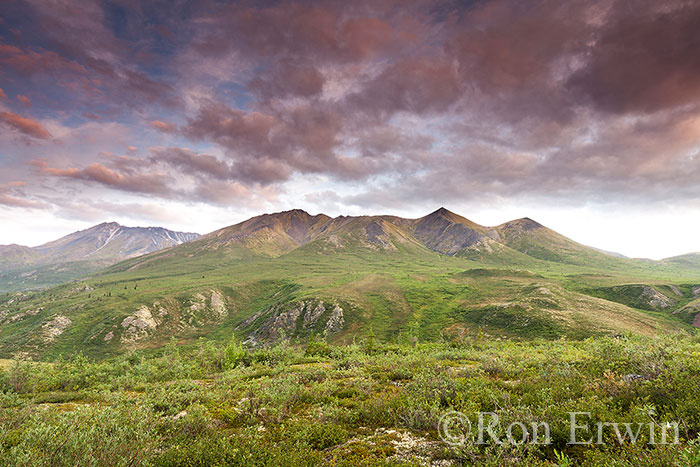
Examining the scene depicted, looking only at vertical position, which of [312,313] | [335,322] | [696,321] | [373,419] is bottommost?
[335,322]

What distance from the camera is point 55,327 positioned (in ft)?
357

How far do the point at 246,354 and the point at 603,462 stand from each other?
97.9ft

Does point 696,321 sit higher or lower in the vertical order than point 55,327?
higher

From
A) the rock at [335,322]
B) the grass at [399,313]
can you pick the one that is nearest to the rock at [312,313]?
the grass at [399,313]

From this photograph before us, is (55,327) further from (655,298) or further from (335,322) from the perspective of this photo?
(655,298)

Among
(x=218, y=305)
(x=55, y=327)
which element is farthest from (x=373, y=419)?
(x=55, y=327)

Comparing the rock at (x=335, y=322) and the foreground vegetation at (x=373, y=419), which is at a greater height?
the foreground vegetation at (x=373, y=419)

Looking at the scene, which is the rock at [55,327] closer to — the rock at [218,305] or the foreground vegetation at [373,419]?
the rock at [218,305]

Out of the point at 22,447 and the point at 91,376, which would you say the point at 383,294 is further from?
the point at 22,447

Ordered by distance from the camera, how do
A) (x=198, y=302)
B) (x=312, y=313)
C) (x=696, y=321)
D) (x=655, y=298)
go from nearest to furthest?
(x=696, y=321)
(x=655, y=298)
(x=312, y=313)
(x=198, y=302)

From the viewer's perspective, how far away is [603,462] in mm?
5297

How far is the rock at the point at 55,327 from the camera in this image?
338ft

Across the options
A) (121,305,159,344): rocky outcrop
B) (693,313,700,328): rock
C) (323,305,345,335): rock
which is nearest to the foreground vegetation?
(323,305,345,335): rock

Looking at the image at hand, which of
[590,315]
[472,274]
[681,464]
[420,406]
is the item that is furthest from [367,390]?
[472,274]
